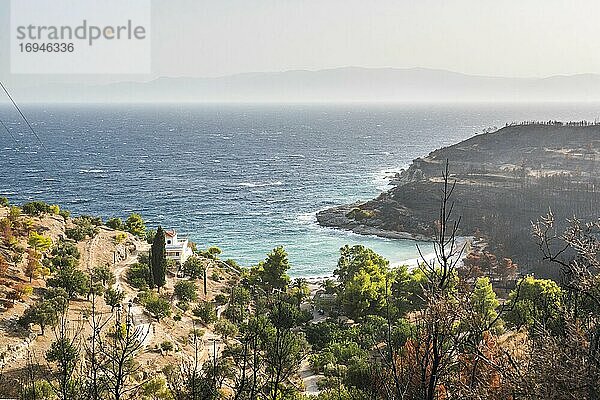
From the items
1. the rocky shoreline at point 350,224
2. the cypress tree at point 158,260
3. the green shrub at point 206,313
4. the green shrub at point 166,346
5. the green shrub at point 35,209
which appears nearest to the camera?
the green shrub at point 166,346

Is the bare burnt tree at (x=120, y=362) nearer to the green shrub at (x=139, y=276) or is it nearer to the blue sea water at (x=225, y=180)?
the green shrub at (x=139, y=276)

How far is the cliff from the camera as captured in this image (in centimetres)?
5669

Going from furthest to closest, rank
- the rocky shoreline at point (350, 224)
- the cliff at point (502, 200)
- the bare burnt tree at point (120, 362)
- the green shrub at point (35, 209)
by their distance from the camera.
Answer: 1. the rocky shoreline at point (350, 224)
2. the cliff at point (502, 200)
3. the green shrub at point (35, 209)
4. the bare burnt tree at point (120, 362)

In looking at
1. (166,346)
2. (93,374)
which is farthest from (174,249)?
A: (93,374)

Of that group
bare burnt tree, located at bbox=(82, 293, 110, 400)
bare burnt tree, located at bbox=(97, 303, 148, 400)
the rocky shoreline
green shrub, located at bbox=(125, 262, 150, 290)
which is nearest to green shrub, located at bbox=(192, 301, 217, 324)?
green shrub, located at bbox=(125, 262, 150, 290)

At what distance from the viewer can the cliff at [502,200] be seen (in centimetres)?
5669

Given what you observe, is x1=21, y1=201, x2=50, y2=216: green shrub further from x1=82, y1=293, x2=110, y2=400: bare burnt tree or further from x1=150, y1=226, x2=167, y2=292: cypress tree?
x1=82, y1=293, x2=110, y2=400: bare burnt tree

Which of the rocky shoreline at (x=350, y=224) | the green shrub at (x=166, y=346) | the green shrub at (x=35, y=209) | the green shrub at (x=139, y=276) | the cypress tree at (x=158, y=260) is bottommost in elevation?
the rocky shoreline at (x=350, y=224)

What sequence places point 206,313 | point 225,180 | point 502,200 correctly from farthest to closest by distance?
point 225,180 < point 502,200 < point 206,313

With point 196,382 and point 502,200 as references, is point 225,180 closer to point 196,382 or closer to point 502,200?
point 502,200

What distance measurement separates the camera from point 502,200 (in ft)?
206

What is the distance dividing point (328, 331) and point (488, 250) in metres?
28.8

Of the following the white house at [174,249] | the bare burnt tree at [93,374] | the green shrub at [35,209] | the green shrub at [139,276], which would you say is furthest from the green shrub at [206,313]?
the green shrub at [35,209]

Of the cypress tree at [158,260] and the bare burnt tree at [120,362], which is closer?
the bare burnt tree at [120,362]
